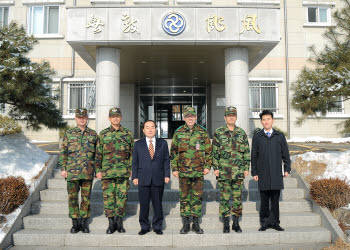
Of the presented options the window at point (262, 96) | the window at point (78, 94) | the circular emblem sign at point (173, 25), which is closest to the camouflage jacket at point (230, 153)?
the circular emblem sign at point (173, 25)

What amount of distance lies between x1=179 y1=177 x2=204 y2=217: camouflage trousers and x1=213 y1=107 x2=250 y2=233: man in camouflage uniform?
1.16 ft

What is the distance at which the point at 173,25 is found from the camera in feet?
26.3

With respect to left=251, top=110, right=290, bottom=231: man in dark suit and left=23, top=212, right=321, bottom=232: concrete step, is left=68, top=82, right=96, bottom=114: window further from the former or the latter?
left=251, top=110, right=290, bottom=231: man in dark suit

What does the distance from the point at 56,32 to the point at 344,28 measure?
1519 centimetres

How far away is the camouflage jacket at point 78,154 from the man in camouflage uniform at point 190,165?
1.31m

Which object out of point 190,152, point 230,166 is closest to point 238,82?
point 230,166

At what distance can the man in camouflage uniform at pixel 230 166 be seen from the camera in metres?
4.40

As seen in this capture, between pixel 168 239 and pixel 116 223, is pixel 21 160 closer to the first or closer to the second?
pixel 116 223

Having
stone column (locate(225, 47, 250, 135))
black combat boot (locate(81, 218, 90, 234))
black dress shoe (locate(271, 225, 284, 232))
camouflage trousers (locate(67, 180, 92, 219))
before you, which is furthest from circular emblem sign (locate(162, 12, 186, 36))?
black dress shoe (locate(271, 225, 284, 232))

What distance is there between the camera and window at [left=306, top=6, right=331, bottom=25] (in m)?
16.9

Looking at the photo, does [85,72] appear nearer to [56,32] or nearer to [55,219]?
[56,32]

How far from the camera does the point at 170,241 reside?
4262 millimetres

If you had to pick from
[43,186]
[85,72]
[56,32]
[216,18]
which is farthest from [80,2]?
[43,186]

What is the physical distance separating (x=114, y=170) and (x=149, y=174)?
21.8 inches
